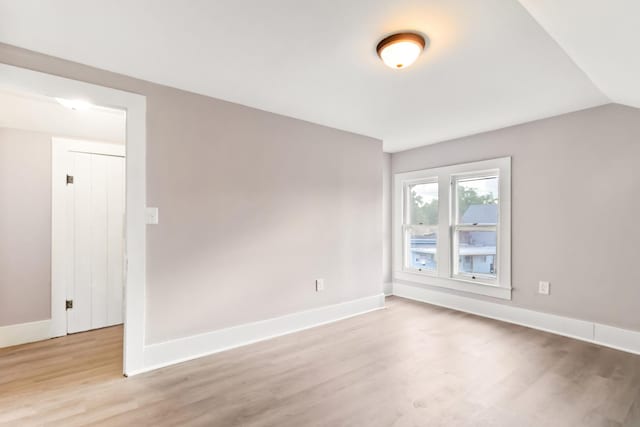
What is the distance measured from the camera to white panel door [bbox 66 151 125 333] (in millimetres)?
3391

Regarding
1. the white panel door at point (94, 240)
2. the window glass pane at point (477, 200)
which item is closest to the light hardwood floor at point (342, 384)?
the white panel door at point (94, 240)

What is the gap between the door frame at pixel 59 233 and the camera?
128 inches

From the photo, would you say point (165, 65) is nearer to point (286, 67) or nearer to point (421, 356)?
point (286, 67)

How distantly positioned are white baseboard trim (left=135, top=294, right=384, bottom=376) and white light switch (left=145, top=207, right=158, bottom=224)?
1.01 metres

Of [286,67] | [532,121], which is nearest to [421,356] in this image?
[286,67]

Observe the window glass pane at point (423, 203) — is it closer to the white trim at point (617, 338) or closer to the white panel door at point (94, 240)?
the white trim at point (617, 338)

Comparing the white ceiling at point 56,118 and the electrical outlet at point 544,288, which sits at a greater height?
the white ceiling at point 56,118

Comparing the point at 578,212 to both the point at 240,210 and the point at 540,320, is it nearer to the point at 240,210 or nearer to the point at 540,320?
the point at 540,320

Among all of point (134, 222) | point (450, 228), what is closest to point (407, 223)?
point (450, 228)

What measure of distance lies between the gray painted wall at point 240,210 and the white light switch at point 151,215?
0.05 meters

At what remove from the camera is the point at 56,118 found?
295 cm

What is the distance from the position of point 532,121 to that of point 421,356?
2883 millimetres

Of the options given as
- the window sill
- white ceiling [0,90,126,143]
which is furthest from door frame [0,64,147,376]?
the window sill

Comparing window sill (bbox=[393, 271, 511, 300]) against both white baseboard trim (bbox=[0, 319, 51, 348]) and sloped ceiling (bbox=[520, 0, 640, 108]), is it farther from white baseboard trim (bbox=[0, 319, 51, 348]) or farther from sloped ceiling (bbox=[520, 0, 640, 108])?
white baseboard trim (bbox=[0, 319, 51, 348])
